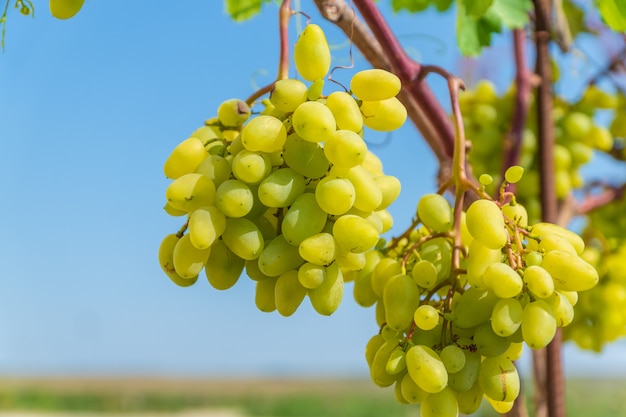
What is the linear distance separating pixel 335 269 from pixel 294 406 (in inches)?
312

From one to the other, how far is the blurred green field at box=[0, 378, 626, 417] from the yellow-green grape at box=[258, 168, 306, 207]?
6.58 meters

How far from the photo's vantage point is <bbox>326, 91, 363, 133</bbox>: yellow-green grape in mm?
457

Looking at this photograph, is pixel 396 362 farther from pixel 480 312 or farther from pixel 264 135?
pixel 264 135

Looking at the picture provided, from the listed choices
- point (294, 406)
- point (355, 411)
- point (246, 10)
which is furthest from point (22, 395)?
point (246, 10)

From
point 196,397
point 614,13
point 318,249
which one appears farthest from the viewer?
point 196,397

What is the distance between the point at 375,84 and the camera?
0.46 m

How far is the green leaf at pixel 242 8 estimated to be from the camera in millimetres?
922

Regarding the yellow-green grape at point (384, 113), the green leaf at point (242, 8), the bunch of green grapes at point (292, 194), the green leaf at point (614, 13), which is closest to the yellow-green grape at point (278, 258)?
the bunch of green grapes at point (292, 194)

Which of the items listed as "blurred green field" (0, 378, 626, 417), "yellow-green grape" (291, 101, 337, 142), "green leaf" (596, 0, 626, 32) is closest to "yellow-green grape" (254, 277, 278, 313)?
"yellow-green grape" (291, 101, 337, 142)

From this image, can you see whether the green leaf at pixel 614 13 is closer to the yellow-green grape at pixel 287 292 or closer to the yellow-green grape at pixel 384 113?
the yellow-green grape at pixel 384 113

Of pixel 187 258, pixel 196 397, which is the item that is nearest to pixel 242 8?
pixel 187 258

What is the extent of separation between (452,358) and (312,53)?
218mm

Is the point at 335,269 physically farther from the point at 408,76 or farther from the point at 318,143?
the point at 408,76

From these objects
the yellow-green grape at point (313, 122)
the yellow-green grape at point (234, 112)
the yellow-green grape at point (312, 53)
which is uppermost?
the yellow-green grape at point (312, 53)
